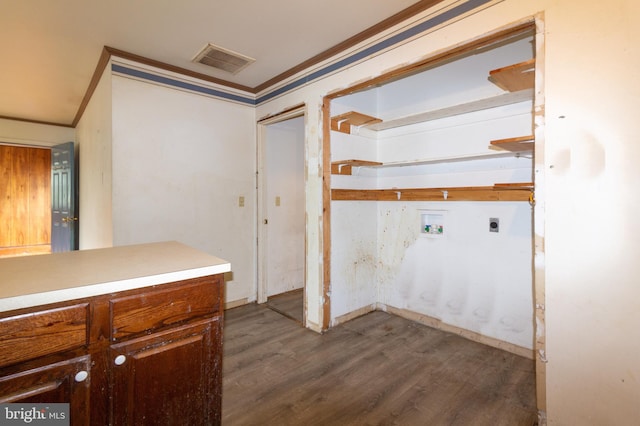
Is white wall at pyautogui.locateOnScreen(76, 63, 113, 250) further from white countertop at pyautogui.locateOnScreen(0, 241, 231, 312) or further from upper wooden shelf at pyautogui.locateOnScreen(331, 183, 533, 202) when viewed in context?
upper wooden shelf at pyautogui.locateOnScreen(331, 183, 533, 202)

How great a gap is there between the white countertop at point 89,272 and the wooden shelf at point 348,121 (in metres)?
1.86

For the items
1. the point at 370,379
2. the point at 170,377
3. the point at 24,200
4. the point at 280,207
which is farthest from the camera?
the point at 24,200

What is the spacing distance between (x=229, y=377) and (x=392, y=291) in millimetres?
1855

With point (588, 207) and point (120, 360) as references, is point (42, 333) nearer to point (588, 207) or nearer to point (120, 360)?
point (120, 360)

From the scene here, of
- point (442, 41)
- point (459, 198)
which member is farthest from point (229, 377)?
point (442, 41)

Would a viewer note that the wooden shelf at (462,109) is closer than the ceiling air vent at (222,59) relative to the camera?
Yes

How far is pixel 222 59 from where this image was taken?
9.32ft

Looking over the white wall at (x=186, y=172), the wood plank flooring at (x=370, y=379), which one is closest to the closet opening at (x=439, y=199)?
the wood plank flooring at (x=370, y=379)

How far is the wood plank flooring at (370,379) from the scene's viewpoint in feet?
5.71

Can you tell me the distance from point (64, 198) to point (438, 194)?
5472mm

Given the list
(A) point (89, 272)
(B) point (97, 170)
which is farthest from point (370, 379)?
(B) point (97, 170)

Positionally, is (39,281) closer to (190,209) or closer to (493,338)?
(190,209)

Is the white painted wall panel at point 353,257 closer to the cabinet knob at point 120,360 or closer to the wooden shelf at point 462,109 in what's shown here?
the wooden shelf at point 462,109

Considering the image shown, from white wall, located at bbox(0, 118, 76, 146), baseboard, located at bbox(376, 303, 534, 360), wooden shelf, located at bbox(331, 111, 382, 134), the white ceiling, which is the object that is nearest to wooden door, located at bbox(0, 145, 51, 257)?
white wall, located at bbox(0, 118, 76, 146)
